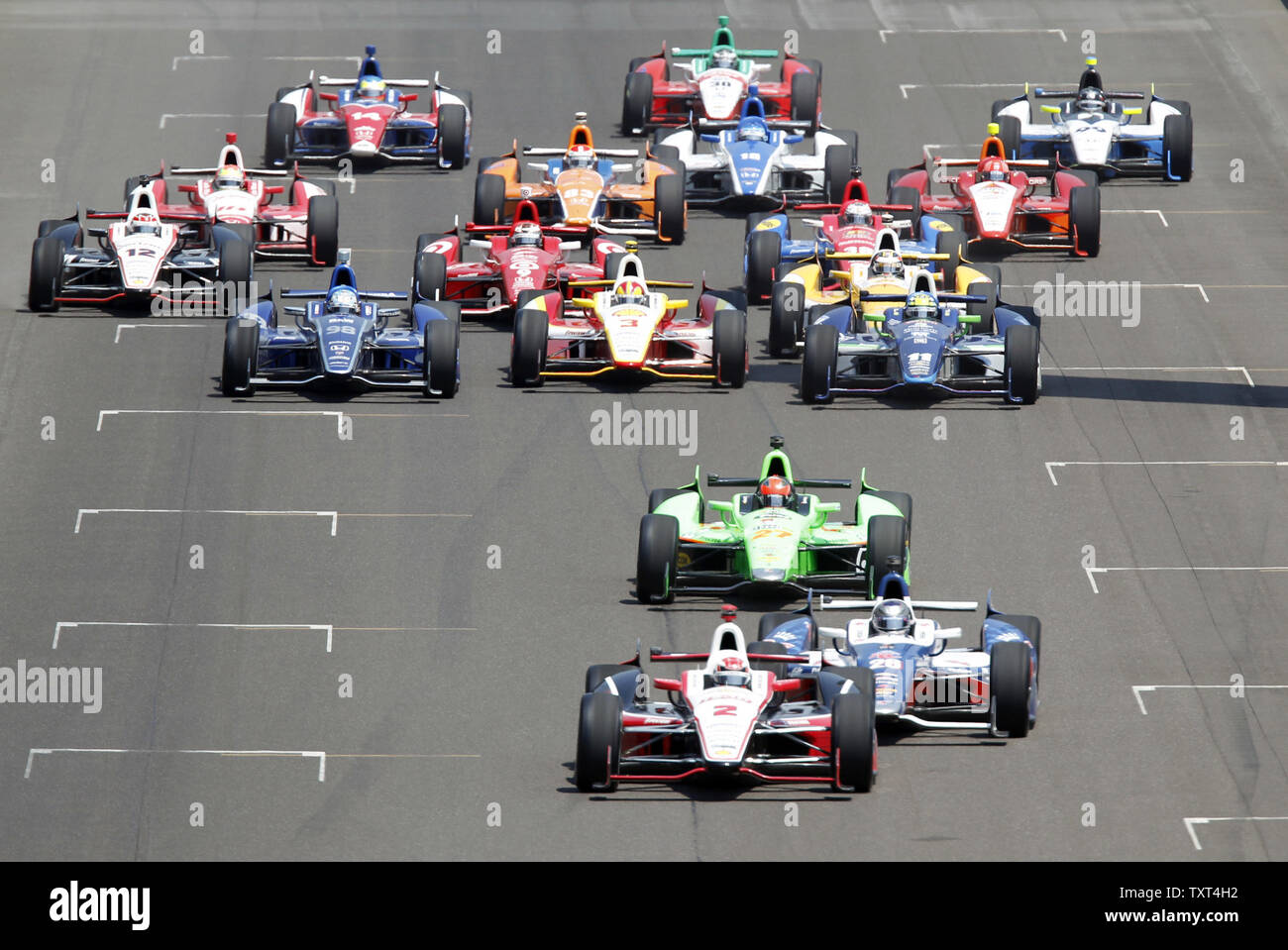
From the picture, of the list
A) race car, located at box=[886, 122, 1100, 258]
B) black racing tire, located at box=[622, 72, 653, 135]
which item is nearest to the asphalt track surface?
black racing tire, located at box=[622, 72, 653, 135]

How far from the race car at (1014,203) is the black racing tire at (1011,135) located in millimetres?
2814

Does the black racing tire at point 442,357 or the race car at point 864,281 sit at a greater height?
the race car at point 864,281

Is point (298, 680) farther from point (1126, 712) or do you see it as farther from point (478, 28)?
point (478, 28)

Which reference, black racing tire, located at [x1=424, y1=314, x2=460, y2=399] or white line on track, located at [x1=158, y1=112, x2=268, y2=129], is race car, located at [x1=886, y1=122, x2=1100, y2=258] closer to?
black racing tire, located at [x1=424, y1=314, x2=460, y2=399]

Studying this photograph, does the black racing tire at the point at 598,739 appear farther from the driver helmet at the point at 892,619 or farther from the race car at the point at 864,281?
the race car at the point at 864,281

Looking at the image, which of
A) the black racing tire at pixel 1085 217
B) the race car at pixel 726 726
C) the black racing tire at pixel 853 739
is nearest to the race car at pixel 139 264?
the black racing tire at pixel 1085 217

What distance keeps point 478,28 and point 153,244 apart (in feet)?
75.7

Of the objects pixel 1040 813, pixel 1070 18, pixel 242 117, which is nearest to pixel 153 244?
pixel 242 117

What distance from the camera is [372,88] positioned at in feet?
202

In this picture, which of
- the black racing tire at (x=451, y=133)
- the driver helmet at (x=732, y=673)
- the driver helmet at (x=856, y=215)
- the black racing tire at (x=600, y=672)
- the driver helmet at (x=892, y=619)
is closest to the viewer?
the driver helmet at (x=732, y=673)

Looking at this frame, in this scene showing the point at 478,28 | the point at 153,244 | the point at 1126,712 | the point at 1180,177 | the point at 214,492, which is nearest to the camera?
the point at 1126,712

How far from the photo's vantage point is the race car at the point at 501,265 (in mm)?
51188

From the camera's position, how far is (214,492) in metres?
45.0

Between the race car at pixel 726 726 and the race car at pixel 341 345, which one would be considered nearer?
the race car at pixel 726 726
